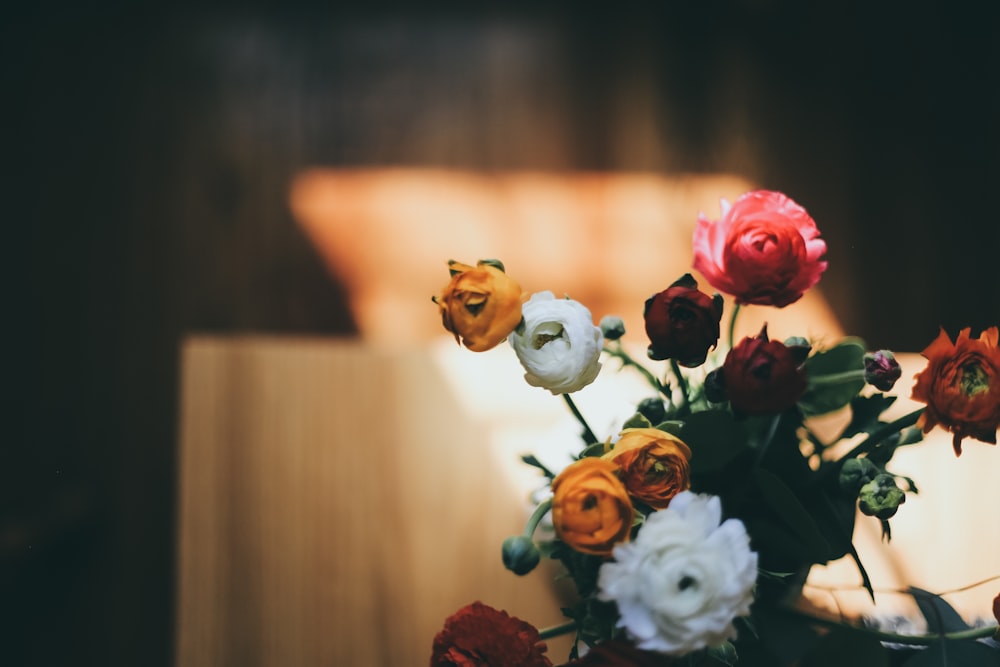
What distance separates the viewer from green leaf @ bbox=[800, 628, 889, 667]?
48 centimetres

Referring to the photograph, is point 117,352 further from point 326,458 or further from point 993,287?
point 993,287

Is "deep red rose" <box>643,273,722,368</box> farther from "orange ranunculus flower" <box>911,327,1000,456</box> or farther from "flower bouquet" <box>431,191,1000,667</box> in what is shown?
"orange ranunculus flower" <box>911,327,1000,456</box>

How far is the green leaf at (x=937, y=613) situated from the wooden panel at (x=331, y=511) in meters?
0.32

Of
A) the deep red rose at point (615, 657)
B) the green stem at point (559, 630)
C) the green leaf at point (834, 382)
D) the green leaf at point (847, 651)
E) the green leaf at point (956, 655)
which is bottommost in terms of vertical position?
the green leaf at point (956, 655)

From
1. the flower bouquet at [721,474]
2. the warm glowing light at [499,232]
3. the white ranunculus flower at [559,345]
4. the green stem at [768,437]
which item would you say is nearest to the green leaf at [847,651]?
the flower bouquet at [721,474]

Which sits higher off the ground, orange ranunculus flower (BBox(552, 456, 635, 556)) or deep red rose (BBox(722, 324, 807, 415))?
deep red rose (BBox(722, 324, 807, 415))

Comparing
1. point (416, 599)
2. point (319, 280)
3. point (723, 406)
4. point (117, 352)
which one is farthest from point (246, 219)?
point (723, 406)

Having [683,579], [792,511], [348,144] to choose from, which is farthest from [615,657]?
[348,144]

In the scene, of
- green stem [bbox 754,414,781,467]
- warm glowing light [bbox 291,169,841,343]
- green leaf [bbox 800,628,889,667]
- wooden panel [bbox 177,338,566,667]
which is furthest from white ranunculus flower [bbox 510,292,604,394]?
warm glowing light [bbox 291,169,841,343]

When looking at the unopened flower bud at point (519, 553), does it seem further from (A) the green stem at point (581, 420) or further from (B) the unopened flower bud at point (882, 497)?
(B) the unopened flower bud at point (882, 497)

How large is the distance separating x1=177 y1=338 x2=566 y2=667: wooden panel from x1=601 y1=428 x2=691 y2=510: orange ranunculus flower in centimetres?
36

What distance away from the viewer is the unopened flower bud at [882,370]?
0.46m

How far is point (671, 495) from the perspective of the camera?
41cm

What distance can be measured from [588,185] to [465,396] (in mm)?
975
